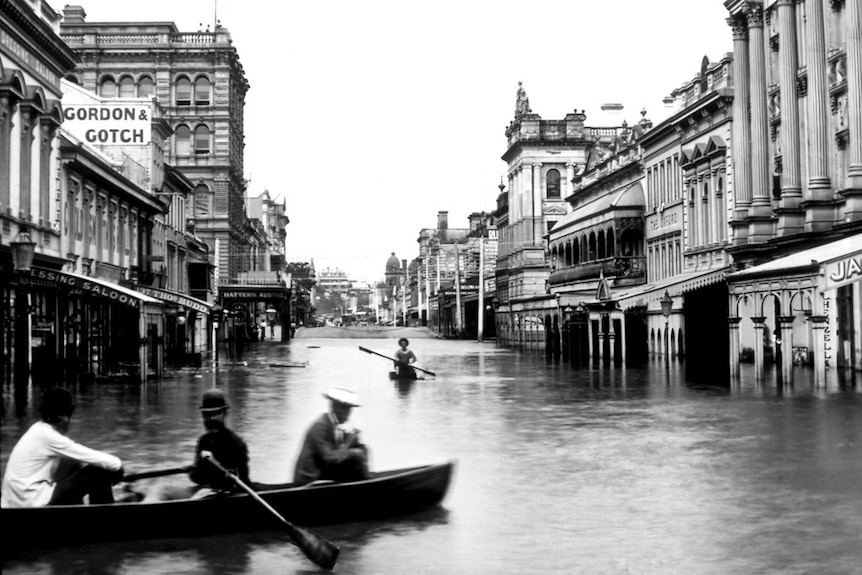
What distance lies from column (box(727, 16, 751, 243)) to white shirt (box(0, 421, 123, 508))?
136ft

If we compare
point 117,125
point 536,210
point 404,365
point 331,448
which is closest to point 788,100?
point 404,365

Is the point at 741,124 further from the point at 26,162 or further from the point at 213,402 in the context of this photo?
the point at 213,402

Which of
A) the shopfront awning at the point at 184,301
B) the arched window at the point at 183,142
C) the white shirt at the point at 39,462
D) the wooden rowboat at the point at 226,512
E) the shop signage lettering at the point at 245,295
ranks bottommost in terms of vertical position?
the wooden rowboat at the point at 226,512

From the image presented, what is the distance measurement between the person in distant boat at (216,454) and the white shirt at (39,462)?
36.4 inches

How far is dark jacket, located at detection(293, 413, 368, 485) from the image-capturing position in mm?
12109

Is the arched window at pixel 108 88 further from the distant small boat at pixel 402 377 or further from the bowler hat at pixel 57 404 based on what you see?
the bowler hat at pixel 57 404

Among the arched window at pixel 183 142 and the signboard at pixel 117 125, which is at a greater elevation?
the arched window at pixel 183 142

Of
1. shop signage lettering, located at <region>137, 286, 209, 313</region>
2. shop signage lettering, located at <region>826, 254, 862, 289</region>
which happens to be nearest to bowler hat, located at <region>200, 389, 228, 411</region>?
shop signage lettering, located at <region>826, 254, 862, 289</region>

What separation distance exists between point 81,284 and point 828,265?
70.2 ft

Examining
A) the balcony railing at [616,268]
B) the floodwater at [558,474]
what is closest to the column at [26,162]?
the floodwater at [558,474]

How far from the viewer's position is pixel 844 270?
1122 inches

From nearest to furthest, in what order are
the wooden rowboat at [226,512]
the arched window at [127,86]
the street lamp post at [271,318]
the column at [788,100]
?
the wooden rowboat at [226,512], the column at [788,100], the arched window at [127,86], the street lamp post at [271,318]

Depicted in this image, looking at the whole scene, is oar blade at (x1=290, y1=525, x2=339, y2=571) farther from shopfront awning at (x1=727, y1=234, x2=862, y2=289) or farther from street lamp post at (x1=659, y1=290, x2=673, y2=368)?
street lamp post at (x1=659, y1=290, x2=673, y2=368)

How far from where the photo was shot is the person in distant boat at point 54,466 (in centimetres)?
1061
